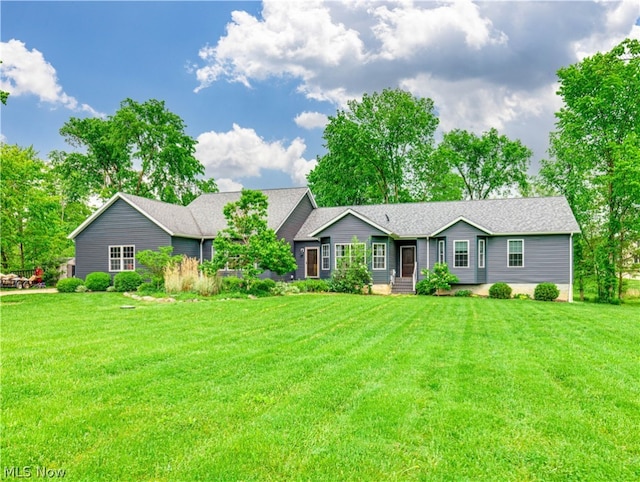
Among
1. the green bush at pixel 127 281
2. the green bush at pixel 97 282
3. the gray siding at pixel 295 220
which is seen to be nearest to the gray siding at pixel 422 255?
the gray siding at pixel 295 220

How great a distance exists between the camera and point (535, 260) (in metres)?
20.4

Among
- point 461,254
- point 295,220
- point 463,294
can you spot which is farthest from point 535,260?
point 295,220

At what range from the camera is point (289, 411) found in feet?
13.8

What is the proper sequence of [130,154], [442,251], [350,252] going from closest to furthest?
[350,252], [442,251], [130,154]

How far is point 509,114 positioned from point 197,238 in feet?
70.8

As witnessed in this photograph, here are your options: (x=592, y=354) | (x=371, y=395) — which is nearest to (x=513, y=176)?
(x=592, y=354)

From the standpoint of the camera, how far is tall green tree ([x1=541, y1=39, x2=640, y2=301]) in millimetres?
22672

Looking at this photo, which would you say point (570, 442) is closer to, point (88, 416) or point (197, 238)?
point (88, 416)

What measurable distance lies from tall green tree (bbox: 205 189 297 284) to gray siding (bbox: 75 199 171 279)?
5.52m

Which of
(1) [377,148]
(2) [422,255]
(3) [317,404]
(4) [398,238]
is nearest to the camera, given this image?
(3) [317,404]

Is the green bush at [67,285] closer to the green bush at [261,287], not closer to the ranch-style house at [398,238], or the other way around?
the ranch-style house at [398,238]

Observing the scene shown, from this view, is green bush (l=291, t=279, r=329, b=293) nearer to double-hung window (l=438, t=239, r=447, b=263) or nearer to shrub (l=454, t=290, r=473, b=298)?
double-hung window (l=438, t=239, r=447, b=263)

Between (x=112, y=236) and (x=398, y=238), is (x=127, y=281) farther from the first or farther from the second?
(x=398, y=238)

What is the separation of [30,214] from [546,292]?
24.0 m
